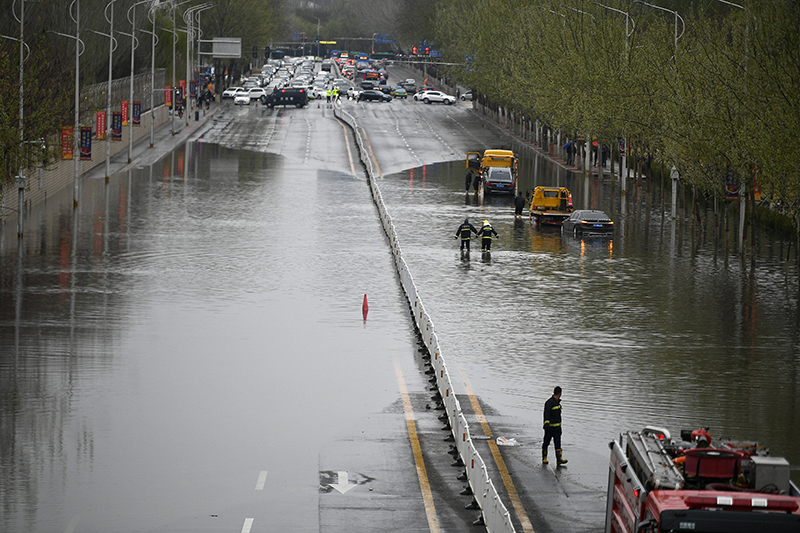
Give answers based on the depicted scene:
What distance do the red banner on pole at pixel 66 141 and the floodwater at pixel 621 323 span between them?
1451 cm

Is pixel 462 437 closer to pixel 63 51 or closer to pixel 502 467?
pixel 502 467

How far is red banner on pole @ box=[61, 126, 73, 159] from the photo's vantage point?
165 ft

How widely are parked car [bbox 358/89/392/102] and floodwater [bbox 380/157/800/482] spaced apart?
226 feet

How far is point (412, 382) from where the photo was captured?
23.9m

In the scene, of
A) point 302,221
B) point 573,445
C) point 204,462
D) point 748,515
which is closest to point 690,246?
point 302,221

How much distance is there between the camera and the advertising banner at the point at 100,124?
203ft

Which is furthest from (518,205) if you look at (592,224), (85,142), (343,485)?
(343,485)

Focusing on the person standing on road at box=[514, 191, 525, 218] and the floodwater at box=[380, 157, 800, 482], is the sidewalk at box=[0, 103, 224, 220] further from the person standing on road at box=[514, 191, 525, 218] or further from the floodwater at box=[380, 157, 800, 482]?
the person standing on road at box=[514, 191, 525, 218]

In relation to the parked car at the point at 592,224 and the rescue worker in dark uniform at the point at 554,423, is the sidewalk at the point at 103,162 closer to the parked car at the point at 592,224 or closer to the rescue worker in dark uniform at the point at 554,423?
the parked car at the point at 592,224

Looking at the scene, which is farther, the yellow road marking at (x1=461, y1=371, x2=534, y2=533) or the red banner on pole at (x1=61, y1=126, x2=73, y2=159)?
the red banner on pole at (x1=61, y1=126, x2=73, y2=159)

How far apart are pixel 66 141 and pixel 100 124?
1188cm

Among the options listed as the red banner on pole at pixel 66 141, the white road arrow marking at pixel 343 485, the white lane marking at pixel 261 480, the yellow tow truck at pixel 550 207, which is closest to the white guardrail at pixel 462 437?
the white road arrow marking at pixel 343 485

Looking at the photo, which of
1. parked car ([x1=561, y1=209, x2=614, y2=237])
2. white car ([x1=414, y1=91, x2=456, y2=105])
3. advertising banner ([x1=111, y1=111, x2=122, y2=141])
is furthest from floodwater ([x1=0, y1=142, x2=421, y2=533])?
white car ([x1=414, y1=91, x2=456, y2=105])

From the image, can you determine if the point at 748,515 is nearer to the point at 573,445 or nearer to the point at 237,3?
the point at 573,445
